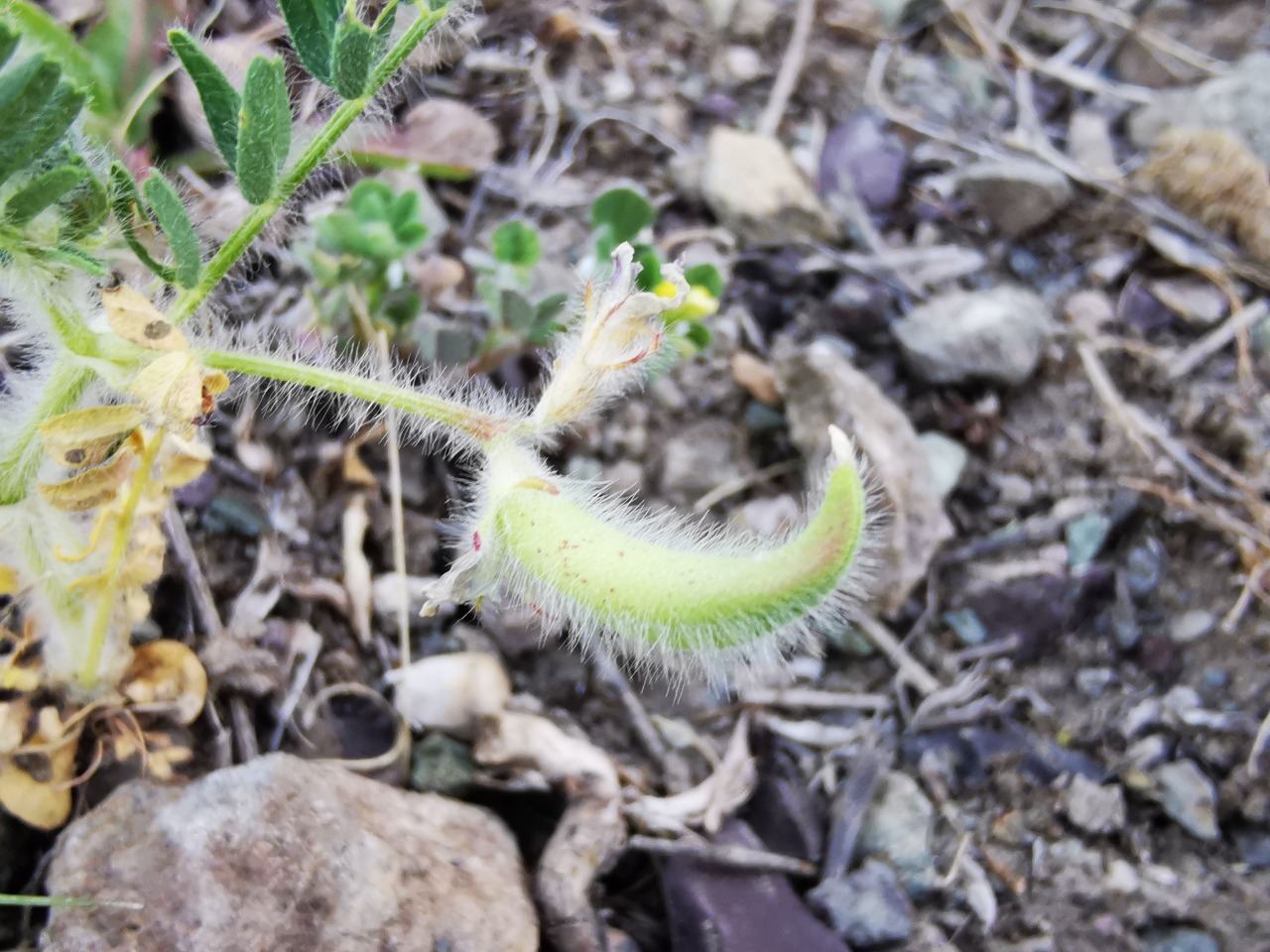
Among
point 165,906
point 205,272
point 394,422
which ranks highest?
point 205,272

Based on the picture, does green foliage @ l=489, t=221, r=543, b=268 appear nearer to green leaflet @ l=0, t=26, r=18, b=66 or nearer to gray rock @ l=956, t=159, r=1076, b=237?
green leaflet @ l=0, t=26, r=18, b=66

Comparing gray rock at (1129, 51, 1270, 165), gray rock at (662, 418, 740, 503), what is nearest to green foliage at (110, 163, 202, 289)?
gray rock at (662, 418, 740, 503)

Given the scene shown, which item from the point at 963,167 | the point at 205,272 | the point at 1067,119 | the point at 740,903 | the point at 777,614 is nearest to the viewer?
the point at 777,614

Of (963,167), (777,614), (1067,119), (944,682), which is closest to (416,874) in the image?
(777,614)

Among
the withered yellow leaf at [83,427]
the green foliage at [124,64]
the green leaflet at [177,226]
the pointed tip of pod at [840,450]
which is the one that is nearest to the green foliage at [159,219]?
the green leaflet at [177,226]

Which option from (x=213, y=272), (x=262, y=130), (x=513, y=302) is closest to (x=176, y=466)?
A: (x=213, y=272)

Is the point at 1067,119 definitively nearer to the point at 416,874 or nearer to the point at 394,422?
the point at 394,422
